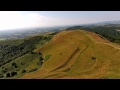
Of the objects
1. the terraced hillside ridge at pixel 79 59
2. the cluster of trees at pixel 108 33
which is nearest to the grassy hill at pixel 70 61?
the terraced hillside ridge at pixel 79 59

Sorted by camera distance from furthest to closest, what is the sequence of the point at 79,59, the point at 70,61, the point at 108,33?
the point at 108,33, the point at 70,61, the point at 79,59

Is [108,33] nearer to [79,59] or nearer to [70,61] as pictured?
[79,59]

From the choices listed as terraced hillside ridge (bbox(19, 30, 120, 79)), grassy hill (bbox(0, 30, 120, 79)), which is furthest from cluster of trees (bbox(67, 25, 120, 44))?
terraced hillside ridge (bbox(19, 30, 120, 79))

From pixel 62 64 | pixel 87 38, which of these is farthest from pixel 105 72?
pixel 87 38

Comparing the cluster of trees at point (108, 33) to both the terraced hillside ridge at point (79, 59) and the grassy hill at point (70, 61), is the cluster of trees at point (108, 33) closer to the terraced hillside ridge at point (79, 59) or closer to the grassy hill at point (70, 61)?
the grassy hill at point (70, 61)

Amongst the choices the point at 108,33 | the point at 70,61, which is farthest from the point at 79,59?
the point at 108,33

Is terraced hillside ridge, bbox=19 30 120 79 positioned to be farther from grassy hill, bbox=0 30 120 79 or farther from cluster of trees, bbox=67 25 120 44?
cluster of trees, bbox=67 25 120 44
